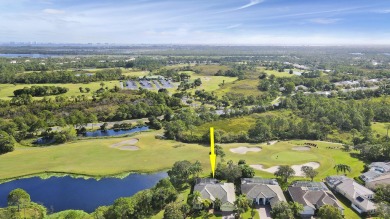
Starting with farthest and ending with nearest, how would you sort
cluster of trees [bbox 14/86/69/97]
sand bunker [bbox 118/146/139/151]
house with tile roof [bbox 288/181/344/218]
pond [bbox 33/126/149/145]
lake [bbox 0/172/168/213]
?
cluster of trees [bbox 14/86/69/97] < pond [bbox 33/126/149/145] < sand bunker [bbox 118/146/139/151] < lake [bbox 0/172/168/213] < house with tile roof [bbox 288/181/344/218]

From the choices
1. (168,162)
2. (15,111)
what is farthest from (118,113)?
(168,162)

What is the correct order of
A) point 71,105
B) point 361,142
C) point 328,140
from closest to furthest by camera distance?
point 361,142, point 328,140, point 71,105

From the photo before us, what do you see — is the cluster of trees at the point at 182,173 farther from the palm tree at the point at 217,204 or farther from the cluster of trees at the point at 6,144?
the cluster of trees at the point at 6,144

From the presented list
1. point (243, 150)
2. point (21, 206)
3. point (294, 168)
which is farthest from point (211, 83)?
point (21, 206)

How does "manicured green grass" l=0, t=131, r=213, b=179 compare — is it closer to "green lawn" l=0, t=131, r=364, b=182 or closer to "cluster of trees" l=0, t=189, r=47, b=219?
"green lawn" l=0, t=131, r=364, b=182

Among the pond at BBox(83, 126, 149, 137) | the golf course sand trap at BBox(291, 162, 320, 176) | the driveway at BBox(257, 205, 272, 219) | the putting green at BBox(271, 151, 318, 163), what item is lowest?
the pond at BBox(83, 126, 149, 137)

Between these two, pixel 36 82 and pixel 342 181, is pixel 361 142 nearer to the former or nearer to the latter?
pixel 342 181

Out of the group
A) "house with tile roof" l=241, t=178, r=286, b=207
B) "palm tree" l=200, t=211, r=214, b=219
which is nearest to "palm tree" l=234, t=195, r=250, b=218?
"house with tile roof" l=241, t=178, r=286, b=207
